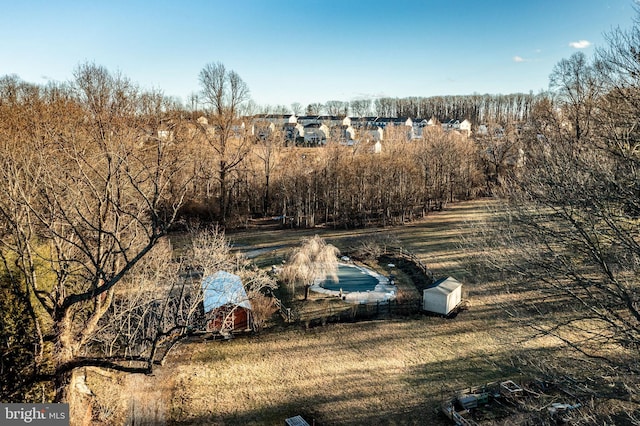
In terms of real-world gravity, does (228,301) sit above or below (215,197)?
below

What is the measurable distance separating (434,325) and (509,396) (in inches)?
196

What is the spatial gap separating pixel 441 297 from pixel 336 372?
20.3 ft

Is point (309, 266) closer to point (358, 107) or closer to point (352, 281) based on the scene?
point (352, 281)

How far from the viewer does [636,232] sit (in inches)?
304

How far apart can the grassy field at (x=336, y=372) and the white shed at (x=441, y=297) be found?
0.56 m

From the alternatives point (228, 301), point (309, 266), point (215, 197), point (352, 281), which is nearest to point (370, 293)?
point (352, 281)

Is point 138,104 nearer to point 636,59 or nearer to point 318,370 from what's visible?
point 318,370

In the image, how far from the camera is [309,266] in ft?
60.2

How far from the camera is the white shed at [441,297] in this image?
16.6 m

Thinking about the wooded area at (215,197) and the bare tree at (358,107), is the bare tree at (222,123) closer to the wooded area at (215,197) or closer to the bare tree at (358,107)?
the wooded area at (215,197)

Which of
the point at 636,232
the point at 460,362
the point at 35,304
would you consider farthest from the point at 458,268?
the point at 35,304

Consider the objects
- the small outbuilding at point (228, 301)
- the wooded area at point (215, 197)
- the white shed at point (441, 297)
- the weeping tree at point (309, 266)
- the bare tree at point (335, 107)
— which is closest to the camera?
the wooded area at point (215, 197)

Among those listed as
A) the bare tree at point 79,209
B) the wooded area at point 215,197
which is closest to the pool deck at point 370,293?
the wooded area at point 215,197

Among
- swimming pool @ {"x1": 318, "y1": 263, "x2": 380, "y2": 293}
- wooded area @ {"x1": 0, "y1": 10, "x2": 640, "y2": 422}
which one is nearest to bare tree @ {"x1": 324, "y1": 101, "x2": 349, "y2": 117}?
wooded area @ {"x1": 0, "y1": 10, "x2": 640, "y2": 422}
